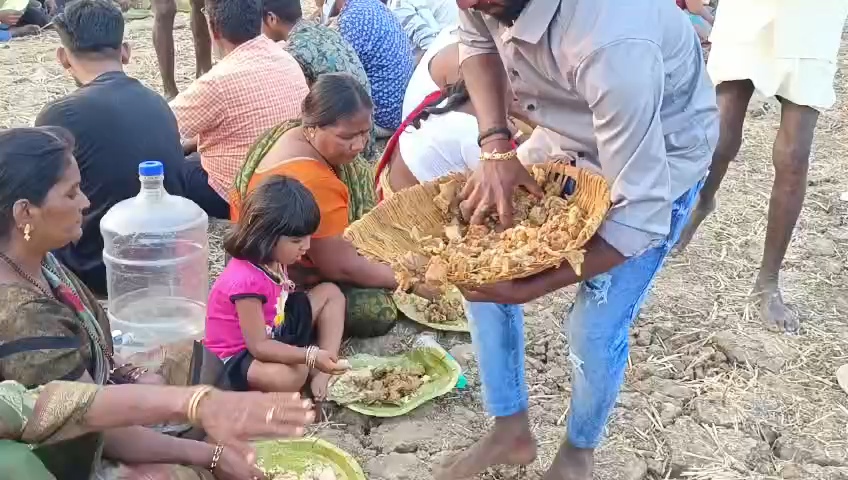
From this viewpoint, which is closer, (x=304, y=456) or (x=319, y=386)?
(x=304, y=456)

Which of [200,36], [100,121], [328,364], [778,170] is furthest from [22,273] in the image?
[200,36]

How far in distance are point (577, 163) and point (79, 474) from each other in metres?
1.44

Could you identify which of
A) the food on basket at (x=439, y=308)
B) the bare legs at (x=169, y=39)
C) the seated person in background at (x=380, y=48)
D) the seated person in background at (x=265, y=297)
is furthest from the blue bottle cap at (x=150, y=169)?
the bare legs at (x=169, y=39)

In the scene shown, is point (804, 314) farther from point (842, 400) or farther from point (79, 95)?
point (79, 95)

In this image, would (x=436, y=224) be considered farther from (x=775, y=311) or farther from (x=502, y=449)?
(x=775, y=311)

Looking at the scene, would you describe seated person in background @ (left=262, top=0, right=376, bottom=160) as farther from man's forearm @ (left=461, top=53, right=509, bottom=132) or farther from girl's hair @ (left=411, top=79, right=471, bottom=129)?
man's forearm @ (left=461, top=53, right=509, bottom=132)

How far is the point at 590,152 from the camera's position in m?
2.16

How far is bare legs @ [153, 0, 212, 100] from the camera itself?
606cm

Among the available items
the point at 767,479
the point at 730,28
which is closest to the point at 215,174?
the point at 730,28

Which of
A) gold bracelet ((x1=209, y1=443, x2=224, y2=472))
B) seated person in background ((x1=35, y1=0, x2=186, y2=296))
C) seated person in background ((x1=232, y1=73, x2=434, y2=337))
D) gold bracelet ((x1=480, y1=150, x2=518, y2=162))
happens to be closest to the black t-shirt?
seated person in background ((x1=35, y1=0, x2=186, y2=296))

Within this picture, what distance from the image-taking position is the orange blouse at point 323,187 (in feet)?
10.2

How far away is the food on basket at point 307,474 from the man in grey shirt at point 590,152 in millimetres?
340

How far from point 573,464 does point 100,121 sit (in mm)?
2299

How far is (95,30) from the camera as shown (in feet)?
11.8
